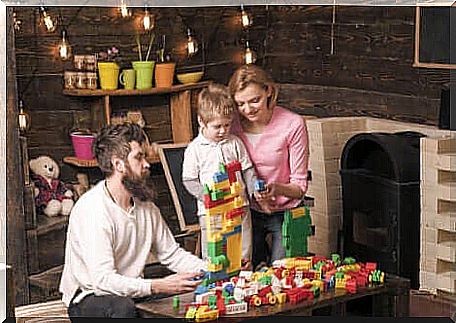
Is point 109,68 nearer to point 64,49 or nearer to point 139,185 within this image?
point 64,49

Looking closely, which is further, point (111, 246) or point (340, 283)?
point (340, 283)

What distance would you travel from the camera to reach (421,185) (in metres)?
2.71

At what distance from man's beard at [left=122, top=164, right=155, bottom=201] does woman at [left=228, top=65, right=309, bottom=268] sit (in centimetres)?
24

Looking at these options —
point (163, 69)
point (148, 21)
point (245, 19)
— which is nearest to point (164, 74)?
point (163, 69)

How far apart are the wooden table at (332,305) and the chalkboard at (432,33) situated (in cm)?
54

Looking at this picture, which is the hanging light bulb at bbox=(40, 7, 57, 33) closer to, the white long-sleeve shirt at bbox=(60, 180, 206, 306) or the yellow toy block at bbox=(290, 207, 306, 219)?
the white long-sleeve shirt at bbox=(60, 180, 206, 306)

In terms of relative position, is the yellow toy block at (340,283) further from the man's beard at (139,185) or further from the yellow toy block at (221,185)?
the man's beard at (139,185)

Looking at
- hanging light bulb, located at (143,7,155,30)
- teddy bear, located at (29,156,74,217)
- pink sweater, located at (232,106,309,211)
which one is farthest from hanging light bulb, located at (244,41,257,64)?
teddy bear, located at (29,156,74,217)

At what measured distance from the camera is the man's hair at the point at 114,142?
2.62m

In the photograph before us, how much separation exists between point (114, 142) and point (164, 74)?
203mm

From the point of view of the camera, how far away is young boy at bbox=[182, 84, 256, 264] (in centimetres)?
265

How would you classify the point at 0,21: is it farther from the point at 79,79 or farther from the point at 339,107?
the point at 339,107

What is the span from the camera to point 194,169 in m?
2.65

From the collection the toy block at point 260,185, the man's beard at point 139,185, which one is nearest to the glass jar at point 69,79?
the man's beard at point 139,185
